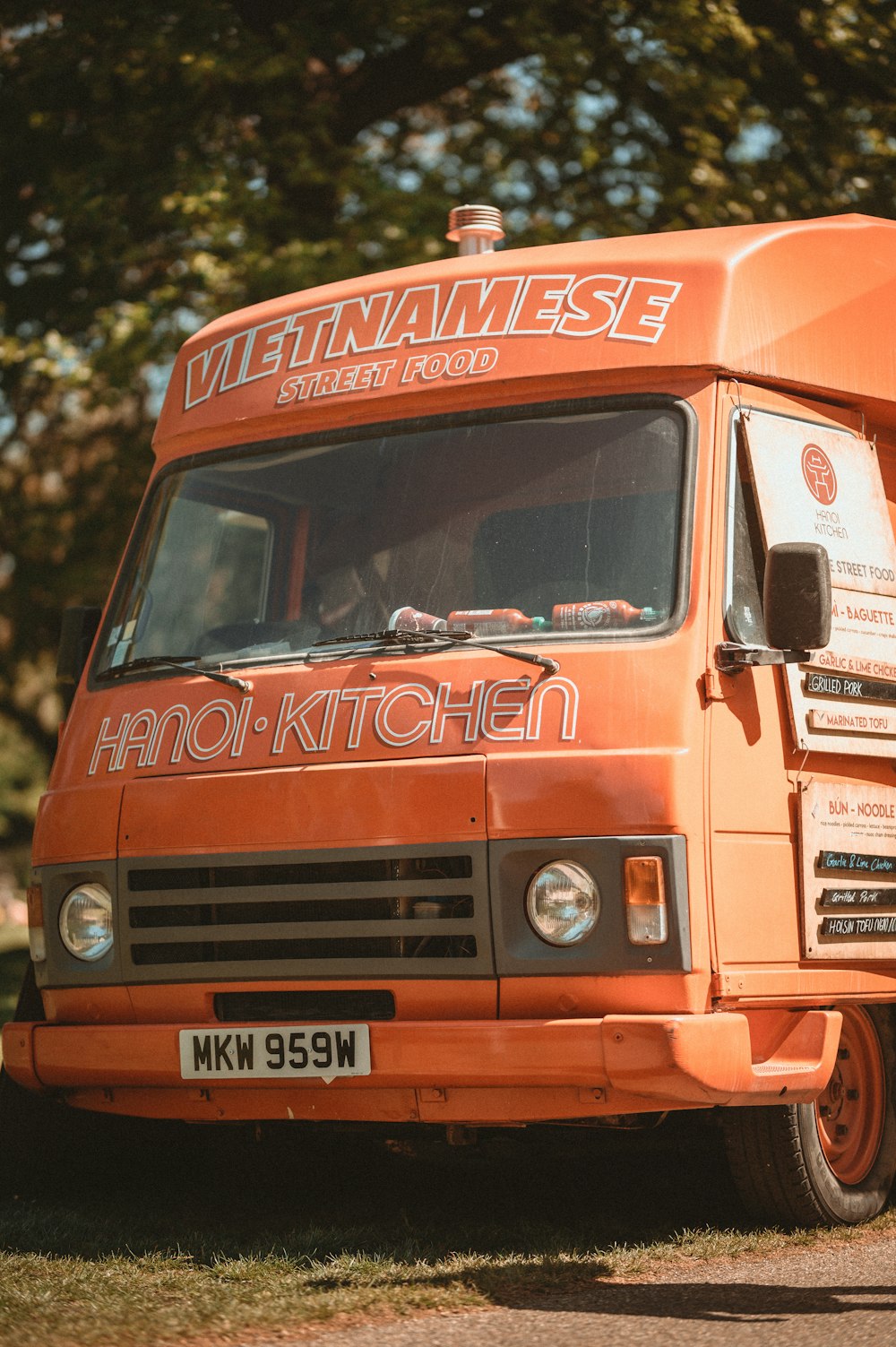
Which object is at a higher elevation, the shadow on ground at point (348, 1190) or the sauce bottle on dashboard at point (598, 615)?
the sauce bottle on dashboard at point (598, 615)

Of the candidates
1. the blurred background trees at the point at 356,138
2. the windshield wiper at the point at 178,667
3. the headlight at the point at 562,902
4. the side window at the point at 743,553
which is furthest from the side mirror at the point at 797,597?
the blurred background trees at the point at 356,138

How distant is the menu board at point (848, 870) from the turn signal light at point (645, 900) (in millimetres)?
685

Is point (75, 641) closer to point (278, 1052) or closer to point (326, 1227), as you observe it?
point (278, 1052)

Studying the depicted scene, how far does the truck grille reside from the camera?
5.15 metres

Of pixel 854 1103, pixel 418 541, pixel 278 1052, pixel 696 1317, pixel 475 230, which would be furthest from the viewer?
pixel 475 230

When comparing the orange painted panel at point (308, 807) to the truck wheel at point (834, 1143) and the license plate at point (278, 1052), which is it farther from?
the truck wheel at point (834, 1143)

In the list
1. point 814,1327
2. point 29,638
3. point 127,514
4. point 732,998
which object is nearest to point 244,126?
point 127,514

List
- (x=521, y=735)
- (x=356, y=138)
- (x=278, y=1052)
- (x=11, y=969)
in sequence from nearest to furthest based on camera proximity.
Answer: (x=521, y=735) → (x=278, y=1052) → (x=356, y=138) → (x=11, y=969)

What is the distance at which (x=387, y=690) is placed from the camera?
17.6 feet

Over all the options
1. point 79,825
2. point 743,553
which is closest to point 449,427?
point 743,553

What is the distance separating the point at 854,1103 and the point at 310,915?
2.14 meters

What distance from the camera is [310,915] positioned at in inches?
212

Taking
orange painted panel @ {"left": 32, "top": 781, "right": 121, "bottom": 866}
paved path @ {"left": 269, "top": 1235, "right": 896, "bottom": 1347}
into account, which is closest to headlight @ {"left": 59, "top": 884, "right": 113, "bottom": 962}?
orange painted panel @ {"left": 32, "top": 781, "right": 121, "bottom": 866}

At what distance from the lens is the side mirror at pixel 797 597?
16.9 feet
